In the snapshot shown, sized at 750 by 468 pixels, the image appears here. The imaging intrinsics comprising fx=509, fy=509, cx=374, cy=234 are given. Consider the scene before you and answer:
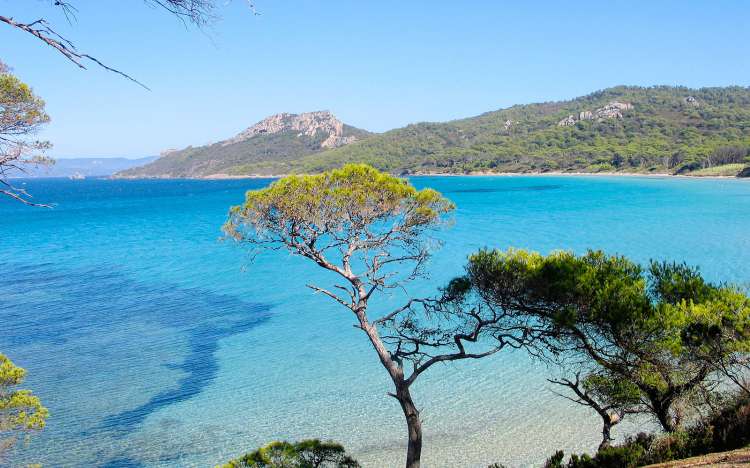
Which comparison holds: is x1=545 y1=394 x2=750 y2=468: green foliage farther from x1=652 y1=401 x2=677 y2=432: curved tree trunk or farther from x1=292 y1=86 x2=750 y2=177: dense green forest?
x1=292 y1=86 x2=750 y2=177: dense green forest

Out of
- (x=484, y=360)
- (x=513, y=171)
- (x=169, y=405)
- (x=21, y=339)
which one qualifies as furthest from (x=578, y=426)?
(x=513, y=171)

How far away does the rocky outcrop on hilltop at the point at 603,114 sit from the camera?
168 m

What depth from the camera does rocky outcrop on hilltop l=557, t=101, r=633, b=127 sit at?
16766cm

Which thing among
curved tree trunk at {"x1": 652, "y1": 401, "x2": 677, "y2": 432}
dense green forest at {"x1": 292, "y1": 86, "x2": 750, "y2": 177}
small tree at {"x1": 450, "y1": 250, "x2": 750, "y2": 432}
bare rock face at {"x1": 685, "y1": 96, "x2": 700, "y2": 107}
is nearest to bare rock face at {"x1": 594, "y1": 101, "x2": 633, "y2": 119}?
dense green forest at {"x1": 292, "y1": 86, "x2": 750, "y2": 177}

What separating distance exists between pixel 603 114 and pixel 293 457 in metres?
184

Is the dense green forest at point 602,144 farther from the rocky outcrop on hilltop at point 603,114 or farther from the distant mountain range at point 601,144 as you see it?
the rocky outcrop on hilltop at point 603,114

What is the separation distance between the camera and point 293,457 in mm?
8664

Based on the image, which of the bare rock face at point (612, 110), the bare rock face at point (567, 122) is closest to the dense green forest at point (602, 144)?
the bare rock face at point (567, 122)

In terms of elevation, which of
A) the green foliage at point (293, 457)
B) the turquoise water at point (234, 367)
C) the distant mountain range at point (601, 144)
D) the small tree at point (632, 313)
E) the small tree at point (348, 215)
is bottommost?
the turquoise water at point (234, 367)

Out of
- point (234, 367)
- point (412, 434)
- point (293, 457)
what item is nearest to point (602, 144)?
point (234, 367)

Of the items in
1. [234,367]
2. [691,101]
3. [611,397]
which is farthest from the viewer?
[691,101]

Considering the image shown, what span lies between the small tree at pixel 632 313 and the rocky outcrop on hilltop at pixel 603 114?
17677cm

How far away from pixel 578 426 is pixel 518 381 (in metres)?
2.70

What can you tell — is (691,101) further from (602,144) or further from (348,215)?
(348,215)
